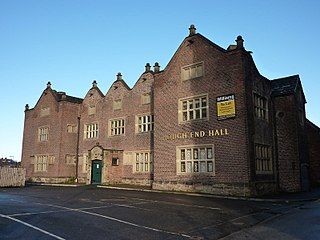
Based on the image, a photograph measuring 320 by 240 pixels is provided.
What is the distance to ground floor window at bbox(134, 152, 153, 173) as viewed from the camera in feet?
89.4

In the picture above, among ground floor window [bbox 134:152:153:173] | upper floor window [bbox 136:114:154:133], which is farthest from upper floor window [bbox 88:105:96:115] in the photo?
ground floor window [bbox 134:152:153:173]

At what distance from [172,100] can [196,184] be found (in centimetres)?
685

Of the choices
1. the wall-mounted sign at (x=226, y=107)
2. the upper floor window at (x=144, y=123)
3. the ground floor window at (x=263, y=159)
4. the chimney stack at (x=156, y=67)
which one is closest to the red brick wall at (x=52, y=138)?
the upper floor window at (x=144, y=123)

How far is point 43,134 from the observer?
124 ft

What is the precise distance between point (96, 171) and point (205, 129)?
545 inches

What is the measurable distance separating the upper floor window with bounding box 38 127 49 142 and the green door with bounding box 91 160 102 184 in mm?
10179

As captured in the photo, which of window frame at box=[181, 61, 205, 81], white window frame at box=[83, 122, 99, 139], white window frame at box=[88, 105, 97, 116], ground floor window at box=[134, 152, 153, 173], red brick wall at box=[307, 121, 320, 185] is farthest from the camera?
white window frame at box=[88, 105, 97, 116]

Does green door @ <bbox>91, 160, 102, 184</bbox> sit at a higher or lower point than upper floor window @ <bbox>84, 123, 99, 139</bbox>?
lower

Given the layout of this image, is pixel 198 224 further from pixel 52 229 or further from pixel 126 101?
pixel 126 101

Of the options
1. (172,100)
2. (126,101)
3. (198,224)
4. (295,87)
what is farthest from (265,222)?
(126,101)

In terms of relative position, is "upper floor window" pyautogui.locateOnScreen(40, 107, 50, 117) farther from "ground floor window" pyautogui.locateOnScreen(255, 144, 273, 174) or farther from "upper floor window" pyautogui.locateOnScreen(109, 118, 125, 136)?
"ground floor window" pyautogui.locateOnScreen(255, 144, 273, 174)

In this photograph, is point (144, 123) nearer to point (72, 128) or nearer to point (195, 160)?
point (195, 160)

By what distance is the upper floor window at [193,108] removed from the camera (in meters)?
21.9

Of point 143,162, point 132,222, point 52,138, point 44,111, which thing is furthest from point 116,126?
point 132,222
